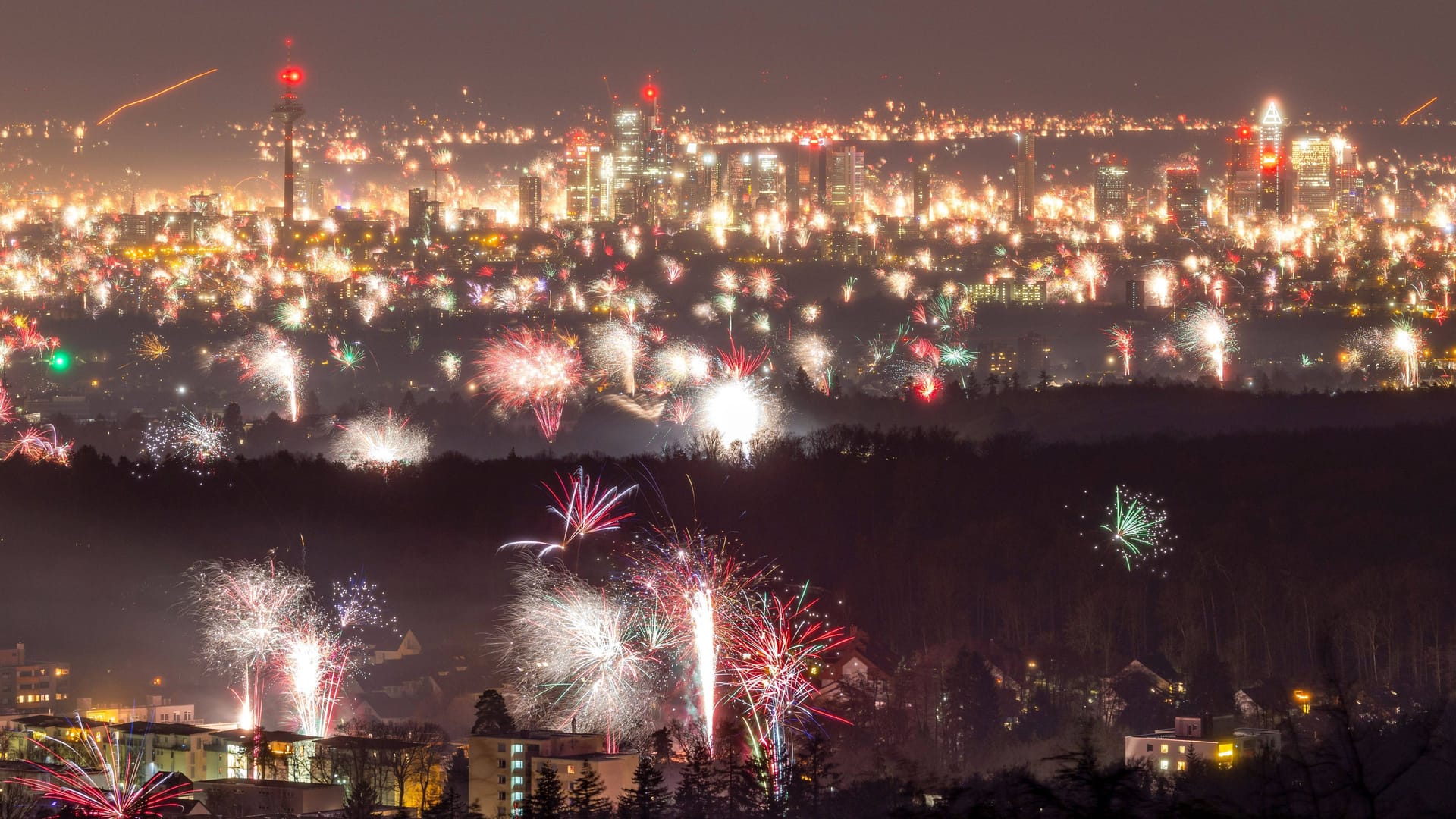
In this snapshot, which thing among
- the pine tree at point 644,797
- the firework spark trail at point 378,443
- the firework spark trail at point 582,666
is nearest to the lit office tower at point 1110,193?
the firework spark trail at point 378,443

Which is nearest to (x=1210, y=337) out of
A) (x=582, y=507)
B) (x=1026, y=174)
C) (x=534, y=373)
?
(x=534, y=373)

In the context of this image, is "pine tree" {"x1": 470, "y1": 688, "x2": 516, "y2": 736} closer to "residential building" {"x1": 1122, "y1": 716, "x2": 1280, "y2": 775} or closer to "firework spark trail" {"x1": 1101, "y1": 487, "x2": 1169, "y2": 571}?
"residential building" {"x1": 1122, "y1": 716, "x2": 1280, "y2": 775}

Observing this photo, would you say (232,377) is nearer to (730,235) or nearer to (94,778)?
(730,235)

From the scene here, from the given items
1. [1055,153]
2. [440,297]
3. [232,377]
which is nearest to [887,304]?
[440,297]

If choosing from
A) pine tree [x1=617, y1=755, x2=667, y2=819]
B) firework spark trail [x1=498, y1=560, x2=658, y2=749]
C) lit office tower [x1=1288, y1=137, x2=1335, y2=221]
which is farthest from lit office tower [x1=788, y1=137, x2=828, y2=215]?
pine tree [x1=617, y1=755, x2=667, y2=819]

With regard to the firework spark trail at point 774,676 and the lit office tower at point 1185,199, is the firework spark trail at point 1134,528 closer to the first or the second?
the firework spark trail at point 774,676
